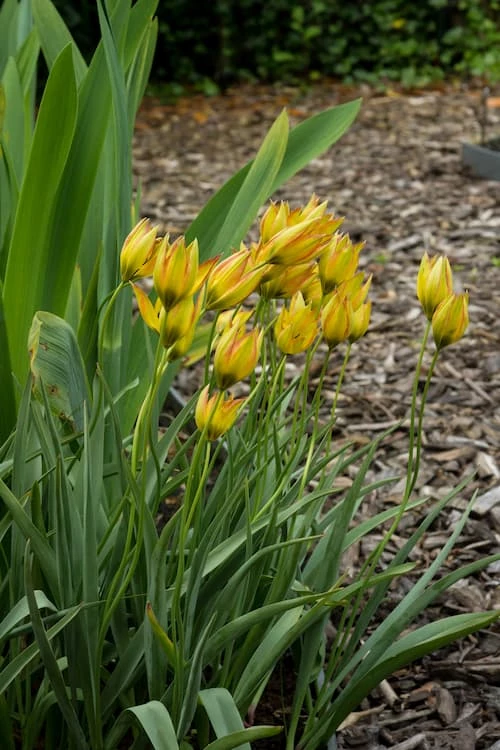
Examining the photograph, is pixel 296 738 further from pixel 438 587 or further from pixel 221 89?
pixel 221 89

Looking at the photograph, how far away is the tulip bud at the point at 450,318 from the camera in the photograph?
46.0 inches

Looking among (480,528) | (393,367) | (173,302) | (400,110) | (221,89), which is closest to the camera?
(173,302)

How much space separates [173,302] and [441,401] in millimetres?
1957

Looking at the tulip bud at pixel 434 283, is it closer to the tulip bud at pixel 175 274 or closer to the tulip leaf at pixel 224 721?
the tulip bud at pixel 175 274

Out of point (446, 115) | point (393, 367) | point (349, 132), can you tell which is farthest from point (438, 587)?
point (446, 115)

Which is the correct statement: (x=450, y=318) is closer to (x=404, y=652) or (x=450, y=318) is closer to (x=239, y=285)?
(x=239, y=285)

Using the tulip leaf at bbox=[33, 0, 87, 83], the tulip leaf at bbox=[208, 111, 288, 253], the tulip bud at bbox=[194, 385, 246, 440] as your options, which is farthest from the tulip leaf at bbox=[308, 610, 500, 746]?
the tulip leaf at bbox=[33, 0, 87, 83]

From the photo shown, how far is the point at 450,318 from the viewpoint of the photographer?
1.17 meters

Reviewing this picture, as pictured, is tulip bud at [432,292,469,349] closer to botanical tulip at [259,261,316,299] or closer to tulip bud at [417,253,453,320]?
tulip bud at [417,253,453,320]

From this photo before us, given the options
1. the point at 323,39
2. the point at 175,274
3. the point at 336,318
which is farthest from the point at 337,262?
the point at 323,39

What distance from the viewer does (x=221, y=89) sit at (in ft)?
22.8

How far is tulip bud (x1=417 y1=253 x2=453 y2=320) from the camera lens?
118 centimetres

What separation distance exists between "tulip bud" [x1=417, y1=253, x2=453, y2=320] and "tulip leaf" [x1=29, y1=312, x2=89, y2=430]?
0.42 meters

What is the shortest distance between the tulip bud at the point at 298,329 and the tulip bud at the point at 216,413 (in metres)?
0.16
